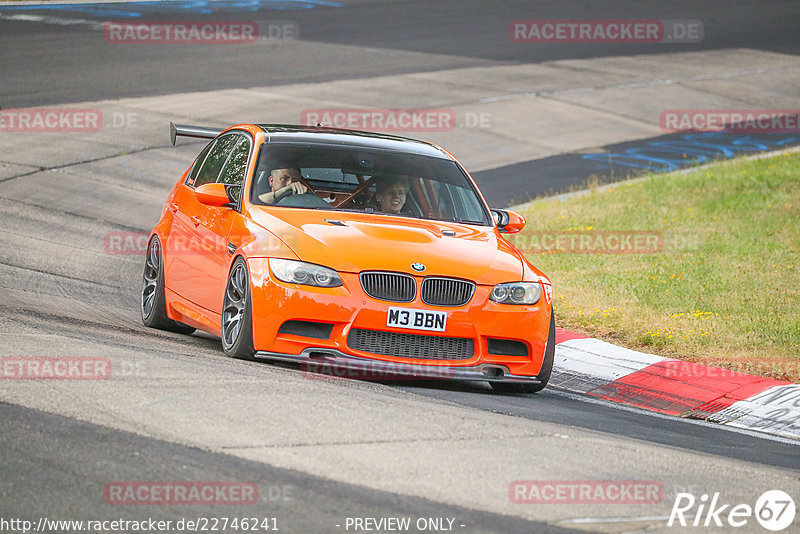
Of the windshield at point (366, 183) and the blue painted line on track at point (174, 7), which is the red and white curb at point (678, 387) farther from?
the blue painted line on track at point (174, 7)

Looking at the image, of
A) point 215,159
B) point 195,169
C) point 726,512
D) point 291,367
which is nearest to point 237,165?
point 215,159

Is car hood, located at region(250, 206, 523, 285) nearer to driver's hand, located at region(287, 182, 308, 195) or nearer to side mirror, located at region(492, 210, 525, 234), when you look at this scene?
driver's hand, located at region(287, 182, 308, 195)

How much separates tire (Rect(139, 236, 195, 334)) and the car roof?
4.71 feet

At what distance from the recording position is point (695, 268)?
13.4 metres

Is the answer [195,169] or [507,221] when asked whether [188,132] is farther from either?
[507,221]

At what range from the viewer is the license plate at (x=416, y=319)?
25.7 feet

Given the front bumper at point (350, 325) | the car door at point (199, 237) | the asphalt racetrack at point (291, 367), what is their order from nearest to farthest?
the asphalt racetrack at point (291, 367)
the front bumper at point (350, 325)
the car door at point (199, 237)

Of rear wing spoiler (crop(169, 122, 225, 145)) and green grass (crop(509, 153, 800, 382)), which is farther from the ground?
rear wing spoiler (crop(169, 122, 225, 145))

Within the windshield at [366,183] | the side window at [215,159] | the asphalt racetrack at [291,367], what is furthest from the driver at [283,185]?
the asphalt racetrack at [291,367]

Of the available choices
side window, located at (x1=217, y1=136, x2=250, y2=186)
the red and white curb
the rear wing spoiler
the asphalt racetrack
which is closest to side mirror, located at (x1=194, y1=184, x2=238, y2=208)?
side window, located at (x1=217, y1=136, x2=250, y2=186)

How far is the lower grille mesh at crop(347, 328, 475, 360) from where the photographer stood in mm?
7855

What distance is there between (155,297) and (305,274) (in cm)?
257

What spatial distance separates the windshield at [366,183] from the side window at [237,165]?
0.23 m

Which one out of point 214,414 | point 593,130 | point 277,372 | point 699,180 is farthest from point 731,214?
point 214,414
